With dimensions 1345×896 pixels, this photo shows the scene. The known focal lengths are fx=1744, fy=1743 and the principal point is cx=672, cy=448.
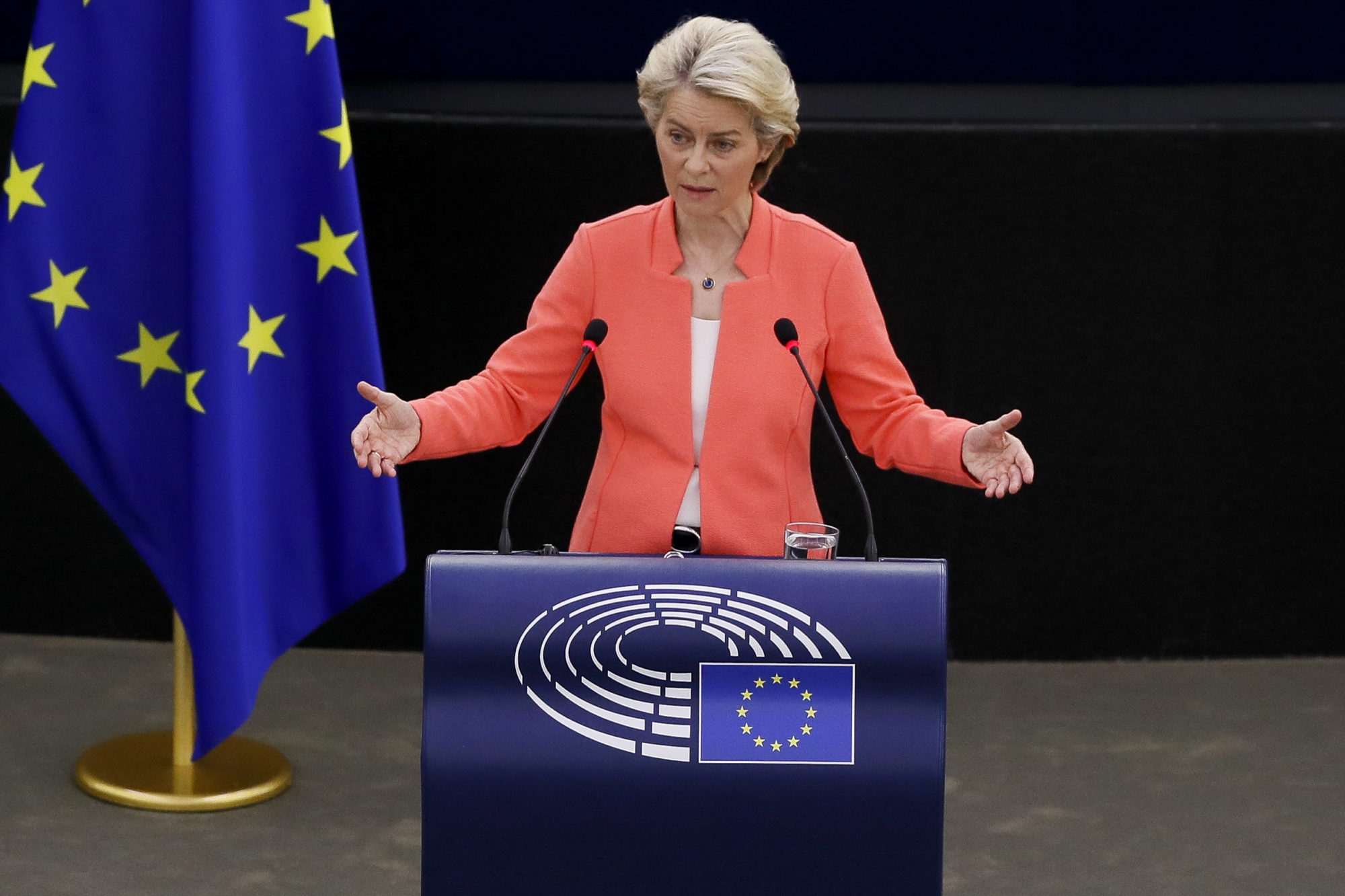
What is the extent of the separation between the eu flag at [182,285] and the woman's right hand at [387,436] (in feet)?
4.49

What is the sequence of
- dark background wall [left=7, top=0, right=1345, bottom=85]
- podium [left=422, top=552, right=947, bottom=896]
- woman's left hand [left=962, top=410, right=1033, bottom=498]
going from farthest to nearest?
1. dark background wall [left=7, top=0, right=1345, bottom=85]
2. woman's left hand [left=962, top=410, right=1033, bottom=498]
3. podium [left=422, top=552, right=947, bottom=896]

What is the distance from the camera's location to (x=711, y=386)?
2189 millimetres

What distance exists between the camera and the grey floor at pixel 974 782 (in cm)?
328

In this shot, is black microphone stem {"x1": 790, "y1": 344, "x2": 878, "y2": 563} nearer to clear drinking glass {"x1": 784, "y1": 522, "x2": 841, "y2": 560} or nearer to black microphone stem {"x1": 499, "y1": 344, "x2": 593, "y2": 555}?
clear drinking glass {"x1": 784, "y1": 522, "x2": 841, "y2": 560}

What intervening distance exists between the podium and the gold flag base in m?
1.82

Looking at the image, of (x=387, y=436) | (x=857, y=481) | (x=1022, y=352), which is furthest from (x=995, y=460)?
(x=1022, y=352)

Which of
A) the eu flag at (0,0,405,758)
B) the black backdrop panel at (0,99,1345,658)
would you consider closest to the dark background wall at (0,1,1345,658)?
the black backdrop panel at (0,99,1345,658)

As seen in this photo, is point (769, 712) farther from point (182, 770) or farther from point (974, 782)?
point (182, 770)

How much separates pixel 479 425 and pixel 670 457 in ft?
0.81

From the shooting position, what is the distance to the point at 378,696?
14.1 feet

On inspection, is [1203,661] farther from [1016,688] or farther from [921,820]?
[921,820]

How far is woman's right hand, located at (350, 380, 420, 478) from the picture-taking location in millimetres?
2086

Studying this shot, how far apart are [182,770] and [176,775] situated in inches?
0.8

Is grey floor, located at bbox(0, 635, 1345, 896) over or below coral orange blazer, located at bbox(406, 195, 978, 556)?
below
